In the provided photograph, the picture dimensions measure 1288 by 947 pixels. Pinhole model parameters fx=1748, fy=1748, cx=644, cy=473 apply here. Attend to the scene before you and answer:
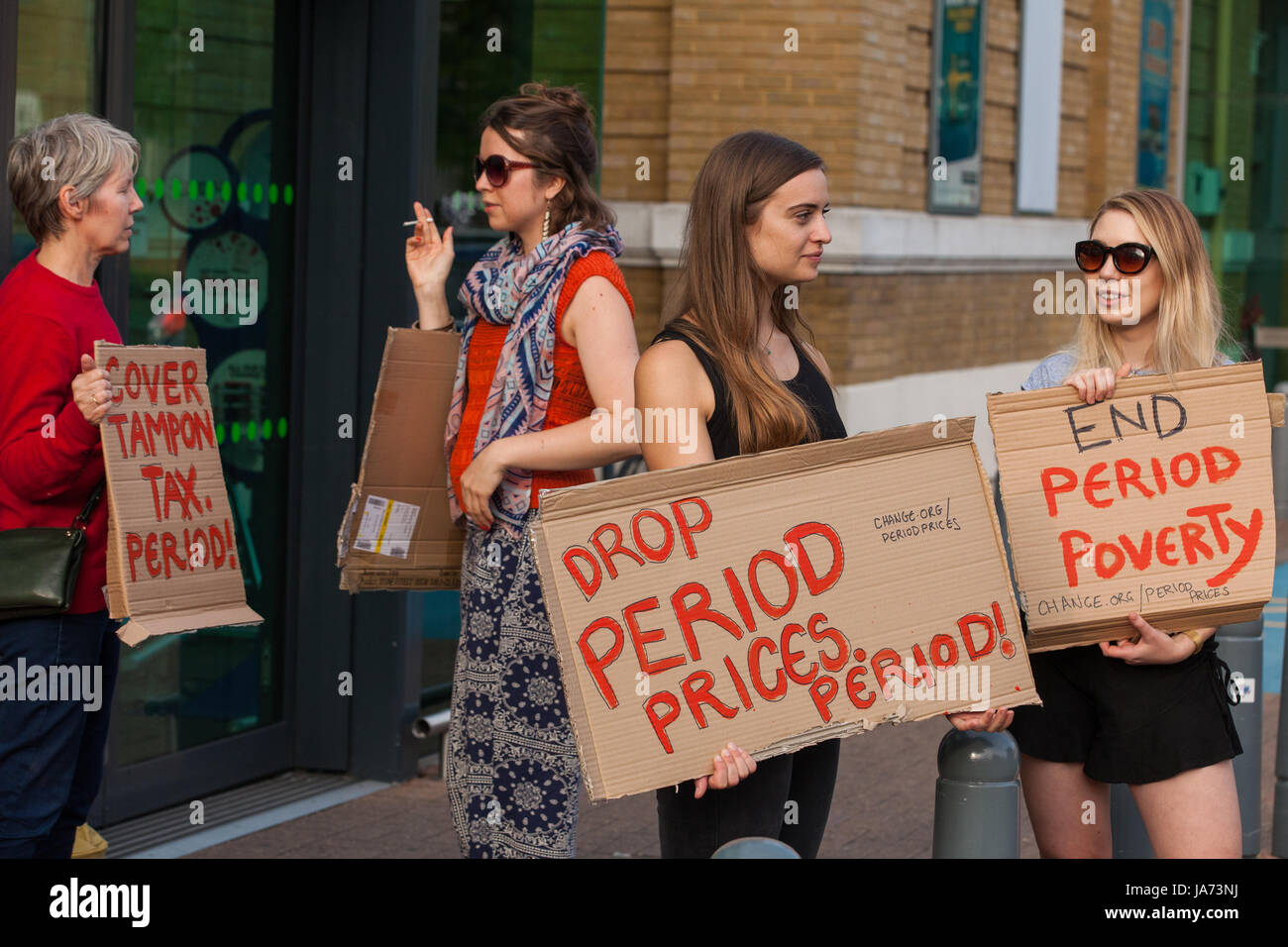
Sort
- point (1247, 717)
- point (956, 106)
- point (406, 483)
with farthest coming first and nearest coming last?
A: 1. point (956, 106)
2. point (1247, 717)
3. point (406, 483)

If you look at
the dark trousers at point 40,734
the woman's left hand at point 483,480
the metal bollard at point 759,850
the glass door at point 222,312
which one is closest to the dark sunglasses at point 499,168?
the woman's left hand at point 483,480

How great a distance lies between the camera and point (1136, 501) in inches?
132

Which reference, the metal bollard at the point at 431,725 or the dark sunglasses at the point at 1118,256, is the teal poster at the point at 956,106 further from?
the dark sunglasses at the point at 1118,256

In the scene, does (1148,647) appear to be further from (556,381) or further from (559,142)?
(559,142)

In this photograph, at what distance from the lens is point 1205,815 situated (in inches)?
134

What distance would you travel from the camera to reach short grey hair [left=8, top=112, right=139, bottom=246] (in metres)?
3.69

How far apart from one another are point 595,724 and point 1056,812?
1.14 m

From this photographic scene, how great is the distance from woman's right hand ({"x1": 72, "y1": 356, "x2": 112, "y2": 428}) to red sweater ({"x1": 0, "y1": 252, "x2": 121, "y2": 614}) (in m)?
0.03

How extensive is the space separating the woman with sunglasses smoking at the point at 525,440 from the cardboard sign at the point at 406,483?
127 mm

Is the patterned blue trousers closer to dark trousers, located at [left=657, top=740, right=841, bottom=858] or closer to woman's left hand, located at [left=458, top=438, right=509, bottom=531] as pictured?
woman's left hand, located at [left=458, top=438, right=509, bottom=531]

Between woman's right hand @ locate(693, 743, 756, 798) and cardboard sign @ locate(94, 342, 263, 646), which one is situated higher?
cardboard sign @ locate(94, 342, 263, 646)

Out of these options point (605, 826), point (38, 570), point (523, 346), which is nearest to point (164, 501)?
point (38, 570)

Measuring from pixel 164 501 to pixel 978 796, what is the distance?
183 centimetres

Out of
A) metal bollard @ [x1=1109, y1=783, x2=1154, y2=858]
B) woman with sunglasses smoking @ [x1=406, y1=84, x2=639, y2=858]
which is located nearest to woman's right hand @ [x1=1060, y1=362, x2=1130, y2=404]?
woman with sunglasses smoking @ [x1=406, y1=84, x2=639, y2=858]
